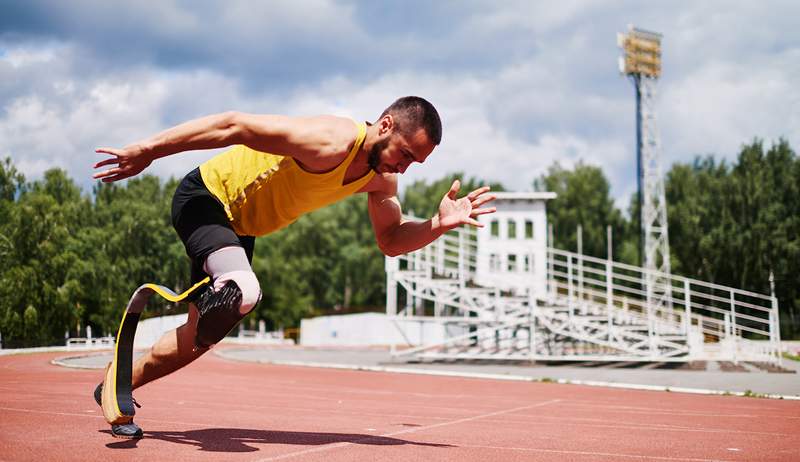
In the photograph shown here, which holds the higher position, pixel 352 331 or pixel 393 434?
pixel 393 434

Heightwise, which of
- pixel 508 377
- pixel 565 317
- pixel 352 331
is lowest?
pixel 508 377

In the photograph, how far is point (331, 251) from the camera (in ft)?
213

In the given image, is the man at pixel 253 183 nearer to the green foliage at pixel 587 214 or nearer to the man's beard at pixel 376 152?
the man's beard at pixel 376 152

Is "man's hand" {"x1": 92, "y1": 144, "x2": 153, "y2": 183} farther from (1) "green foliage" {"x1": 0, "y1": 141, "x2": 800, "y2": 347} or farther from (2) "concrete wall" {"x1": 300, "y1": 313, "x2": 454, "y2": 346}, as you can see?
(2) "concrete wall" {"x1": 300, "y1": 313, "x2": 454, "y2": 346}

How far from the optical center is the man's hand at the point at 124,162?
3652 mm

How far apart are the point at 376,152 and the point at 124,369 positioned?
2124 millimetres

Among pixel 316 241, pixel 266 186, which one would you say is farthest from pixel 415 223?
pixel 316 241

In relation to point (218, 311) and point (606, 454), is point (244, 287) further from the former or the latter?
point (606, 454)

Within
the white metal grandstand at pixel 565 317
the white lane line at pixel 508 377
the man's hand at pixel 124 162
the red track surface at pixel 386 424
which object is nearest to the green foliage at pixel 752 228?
the white metal grandstand at pixel 565 317

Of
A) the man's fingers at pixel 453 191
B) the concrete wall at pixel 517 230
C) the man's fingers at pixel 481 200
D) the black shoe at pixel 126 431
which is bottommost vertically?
the black shoe at pixel 126 431

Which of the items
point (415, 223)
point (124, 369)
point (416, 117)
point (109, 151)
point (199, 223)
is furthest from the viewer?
point (415, 223)

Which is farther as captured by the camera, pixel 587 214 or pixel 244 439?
pixel 587 214

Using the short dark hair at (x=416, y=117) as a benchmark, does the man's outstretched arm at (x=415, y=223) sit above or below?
below

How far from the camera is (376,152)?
4.13 m
